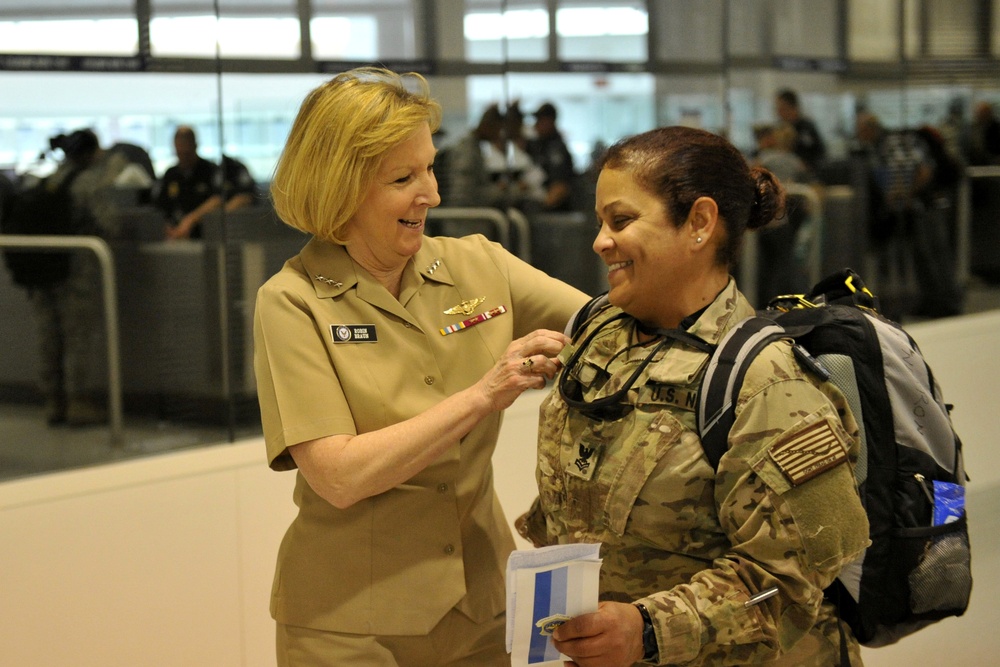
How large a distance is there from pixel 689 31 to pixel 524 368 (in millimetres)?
5055

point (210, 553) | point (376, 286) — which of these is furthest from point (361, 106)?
point (210, 553)

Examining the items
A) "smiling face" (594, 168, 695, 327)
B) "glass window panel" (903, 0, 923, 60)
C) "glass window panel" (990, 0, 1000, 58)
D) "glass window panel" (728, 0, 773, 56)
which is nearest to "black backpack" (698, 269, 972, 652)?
"smiling face" (594, 168, 695, 327)

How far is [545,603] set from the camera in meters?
1.41

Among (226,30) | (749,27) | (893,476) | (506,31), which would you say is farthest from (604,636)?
(749,27)

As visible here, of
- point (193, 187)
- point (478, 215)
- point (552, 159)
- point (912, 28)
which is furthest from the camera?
point (912, 28)

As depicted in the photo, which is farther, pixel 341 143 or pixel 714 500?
pixel 341 143

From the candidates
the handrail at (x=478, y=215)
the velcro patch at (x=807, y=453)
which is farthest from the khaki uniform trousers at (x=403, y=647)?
the handrail at (x=478, y=215)

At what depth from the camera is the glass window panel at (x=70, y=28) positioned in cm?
373

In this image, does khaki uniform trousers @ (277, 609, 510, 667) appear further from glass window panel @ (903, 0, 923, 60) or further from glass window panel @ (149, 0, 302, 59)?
glass window panel @ (903, 0, 923, 60)

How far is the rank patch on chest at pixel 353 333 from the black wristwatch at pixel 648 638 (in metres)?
0.72

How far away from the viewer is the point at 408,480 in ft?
6.35

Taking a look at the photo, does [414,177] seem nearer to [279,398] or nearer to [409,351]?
[409,351]

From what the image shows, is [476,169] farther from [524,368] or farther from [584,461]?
[584,461]

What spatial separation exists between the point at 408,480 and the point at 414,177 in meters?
0.55
